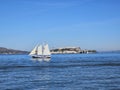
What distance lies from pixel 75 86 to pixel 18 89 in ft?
24.4

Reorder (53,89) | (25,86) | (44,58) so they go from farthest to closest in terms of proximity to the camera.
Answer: (44,58), (25,86), (53,89)

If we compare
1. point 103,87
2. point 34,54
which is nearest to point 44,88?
point 103,87

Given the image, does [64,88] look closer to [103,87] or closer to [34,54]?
[103,87]

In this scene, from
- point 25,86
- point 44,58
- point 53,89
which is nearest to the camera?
point 53,89

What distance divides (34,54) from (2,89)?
15747 cm

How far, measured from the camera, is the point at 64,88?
4103 cm

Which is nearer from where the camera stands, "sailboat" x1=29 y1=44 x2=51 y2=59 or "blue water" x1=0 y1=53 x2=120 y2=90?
"blue water" x1=0 y1=53 x2=120 y2=90

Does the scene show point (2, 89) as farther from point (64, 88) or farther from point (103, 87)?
point (103, 87)

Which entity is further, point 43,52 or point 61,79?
point 43,52

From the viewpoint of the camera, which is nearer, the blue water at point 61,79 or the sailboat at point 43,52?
the blue water at point 61,79

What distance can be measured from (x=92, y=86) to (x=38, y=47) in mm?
151813

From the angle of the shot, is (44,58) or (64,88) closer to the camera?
(64,88)

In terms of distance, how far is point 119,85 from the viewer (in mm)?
42906

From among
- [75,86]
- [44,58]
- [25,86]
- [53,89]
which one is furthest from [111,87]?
[44,58]
